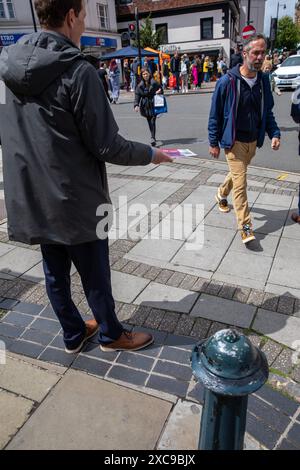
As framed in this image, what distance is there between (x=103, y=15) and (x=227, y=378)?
40651 millimetres

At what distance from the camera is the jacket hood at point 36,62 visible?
1.72m

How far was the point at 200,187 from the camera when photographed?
584 cm

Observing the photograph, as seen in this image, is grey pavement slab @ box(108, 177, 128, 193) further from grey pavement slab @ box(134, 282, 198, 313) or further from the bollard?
the bollard

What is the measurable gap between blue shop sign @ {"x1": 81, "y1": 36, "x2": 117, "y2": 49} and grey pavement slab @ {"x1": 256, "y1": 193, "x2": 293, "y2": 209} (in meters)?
30.4

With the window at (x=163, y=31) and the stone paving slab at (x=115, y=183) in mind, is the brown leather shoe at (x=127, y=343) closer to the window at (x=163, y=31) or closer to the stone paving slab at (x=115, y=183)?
the stone paving slab at (x=115, y=183)

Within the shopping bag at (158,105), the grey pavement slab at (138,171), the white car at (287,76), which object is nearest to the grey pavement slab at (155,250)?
the grey pavement slab at (138,171)

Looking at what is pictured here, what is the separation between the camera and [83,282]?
2.32m

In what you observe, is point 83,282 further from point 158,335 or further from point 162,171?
point 162,171

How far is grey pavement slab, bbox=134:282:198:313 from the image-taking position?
305 cm

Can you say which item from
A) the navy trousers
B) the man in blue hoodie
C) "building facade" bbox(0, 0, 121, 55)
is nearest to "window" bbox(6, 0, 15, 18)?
"building facade" bbox(0, 0, 121, 55)

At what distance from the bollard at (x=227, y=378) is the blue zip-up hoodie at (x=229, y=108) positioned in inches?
117

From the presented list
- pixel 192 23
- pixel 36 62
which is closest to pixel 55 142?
pixel 36 62

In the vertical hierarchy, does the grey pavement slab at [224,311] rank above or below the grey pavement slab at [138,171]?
below

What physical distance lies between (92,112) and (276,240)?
2980mm
